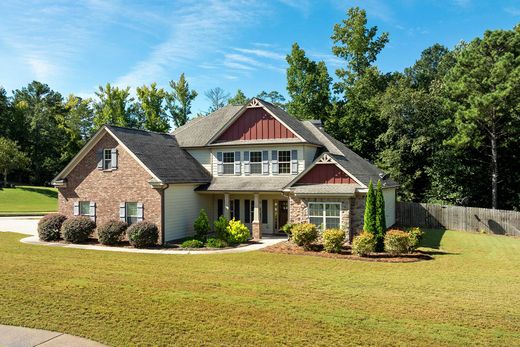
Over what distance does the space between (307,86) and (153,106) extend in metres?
22.2

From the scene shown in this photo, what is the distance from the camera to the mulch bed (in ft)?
63.0

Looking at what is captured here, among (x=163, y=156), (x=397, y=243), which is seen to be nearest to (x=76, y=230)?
(x=163, y=156)

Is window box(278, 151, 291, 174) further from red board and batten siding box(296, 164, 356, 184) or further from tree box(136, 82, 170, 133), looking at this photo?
tree box(136, 82, 170, 133)

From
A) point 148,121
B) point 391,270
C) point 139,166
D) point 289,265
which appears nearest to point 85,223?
point 139,166

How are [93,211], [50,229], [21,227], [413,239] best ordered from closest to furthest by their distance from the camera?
[413,239]
[50,229]
[93,211]
[21,227]

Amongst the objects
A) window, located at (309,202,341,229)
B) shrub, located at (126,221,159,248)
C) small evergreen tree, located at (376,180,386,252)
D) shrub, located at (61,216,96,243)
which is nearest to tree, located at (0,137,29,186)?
shrub, located at (61,216,96,243)

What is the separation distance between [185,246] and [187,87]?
40016mm

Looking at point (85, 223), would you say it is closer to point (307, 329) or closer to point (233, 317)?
point (233, 317)

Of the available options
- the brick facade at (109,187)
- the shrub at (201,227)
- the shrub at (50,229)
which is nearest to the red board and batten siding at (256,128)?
the shrub at (201,227)

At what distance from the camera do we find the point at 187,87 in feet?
193

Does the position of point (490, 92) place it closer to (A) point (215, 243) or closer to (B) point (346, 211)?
(B) point (346, 211)

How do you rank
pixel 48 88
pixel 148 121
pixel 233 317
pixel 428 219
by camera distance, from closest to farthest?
1. pixel 233 317
2. pixel 428 219
3. pixel 148 121
4. pixel 48 88

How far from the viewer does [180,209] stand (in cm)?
2555

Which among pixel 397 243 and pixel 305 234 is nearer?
pixel 397 243
